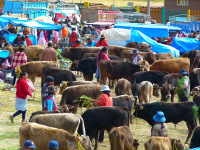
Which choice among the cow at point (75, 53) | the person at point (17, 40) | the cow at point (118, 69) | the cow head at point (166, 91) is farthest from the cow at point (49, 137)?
the person at point (17, 40)

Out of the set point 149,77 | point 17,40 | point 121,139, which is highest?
point 17,40

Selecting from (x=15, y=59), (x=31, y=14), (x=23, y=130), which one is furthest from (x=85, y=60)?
(x=31, y=14)

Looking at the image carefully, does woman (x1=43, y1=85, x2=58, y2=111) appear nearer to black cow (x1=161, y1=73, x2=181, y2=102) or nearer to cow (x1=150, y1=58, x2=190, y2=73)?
black cow (x1=161, y1=73, x2=181, y2=102)

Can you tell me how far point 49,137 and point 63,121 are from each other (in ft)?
3.13

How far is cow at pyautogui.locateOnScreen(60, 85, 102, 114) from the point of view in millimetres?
14516

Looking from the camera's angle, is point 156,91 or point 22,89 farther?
point 156,91

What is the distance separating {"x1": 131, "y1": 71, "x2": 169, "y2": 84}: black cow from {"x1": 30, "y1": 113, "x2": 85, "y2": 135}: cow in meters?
7.58

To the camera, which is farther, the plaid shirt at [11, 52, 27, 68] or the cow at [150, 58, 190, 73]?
the cow at [150, 58, 190, 73]

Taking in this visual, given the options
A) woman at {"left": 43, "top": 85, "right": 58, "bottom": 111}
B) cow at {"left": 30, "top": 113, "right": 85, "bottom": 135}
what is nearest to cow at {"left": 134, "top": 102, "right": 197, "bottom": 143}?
woman at {"left": 43, "top": 85, "right": 58, "bottom": 111}

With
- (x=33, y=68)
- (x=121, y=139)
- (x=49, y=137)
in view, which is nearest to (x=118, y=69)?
(x=33, y=68)

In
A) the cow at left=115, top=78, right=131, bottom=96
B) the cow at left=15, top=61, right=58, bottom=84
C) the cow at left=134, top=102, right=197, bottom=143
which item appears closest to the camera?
the cow at left=134, top=102, right=197, bottom=143

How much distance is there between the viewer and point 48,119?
1108 centimetres

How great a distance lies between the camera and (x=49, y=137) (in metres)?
10.2

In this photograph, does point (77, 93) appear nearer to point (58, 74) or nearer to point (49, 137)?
point (58, 74)
